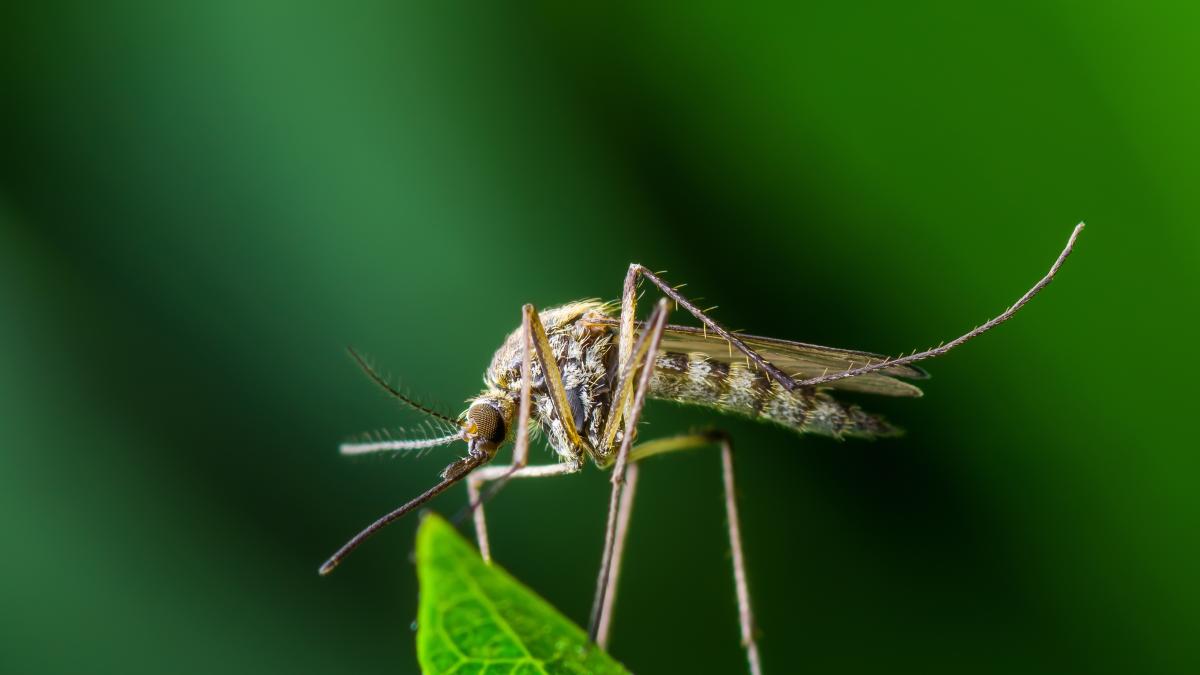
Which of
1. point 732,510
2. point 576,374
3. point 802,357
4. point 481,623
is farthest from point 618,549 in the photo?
point 481,623

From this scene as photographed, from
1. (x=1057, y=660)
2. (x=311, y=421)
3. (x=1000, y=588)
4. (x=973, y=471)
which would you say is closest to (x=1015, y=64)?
(x=973, y=471)

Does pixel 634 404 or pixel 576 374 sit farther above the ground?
pixel 576 374

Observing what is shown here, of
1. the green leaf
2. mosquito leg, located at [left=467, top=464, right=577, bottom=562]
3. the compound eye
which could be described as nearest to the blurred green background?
mosquito leg, located at [left=467, top=464, right=577, bottom=562]

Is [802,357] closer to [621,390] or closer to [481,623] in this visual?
[621,390]

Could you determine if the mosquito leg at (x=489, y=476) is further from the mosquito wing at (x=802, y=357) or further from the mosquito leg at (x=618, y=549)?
the mosquito wing at (x=802, y=357)

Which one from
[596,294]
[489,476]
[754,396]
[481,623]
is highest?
[596,294]

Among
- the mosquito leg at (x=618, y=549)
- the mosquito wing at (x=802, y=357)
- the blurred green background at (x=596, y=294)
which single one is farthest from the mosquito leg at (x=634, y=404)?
the blurred green background at (x=596, y=294)

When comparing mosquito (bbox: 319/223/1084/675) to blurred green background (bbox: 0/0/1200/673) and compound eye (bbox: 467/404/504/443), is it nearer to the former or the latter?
compound eye (bbox: 467/404/504/443)
